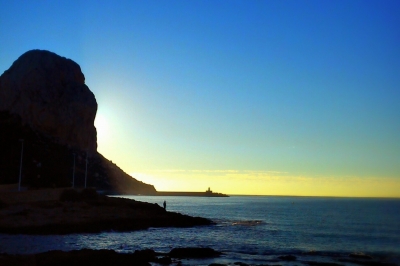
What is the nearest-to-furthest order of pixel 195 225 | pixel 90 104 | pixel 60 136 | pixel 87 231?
pixel 87 231 → pixel 195 225 → pixel 60 136 → pixel 90 104

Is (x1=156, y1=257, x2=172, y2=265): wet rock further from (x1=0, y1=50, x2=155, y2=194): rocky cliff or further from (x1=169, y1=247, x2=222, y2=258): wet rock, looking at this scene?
(x1=0, y1=50, x2=155, y2=194): rocky cliff

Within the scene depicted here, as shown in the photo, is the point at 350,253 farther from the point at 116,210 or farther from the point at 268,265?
the point at 116,210

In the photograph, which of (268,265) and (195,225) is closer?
(268,265)

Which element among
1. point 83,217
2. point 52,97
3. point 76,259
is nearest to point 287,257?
point 76,259

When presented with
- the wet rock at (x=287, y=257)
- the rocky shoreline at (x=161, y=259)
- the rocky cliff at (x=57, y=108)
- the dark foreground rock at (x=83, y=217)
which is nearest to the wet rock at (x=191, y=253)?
the rocky shoreline at (x=161, y=259)

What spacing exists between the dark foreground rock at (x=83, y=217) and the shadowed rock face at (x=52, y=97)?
229 feet

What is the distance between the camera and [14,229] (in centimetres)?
3897

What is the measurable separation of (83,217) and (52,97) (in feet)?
313

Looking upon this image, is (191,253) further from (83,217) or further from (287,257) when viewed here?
(83,217)

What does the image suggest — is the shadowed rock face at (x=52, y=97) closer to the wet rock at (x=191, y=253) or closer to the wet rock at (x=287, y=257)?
the wet rock at (x=191, y=253)

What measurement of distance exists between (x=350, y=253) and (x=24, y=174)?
55924 mm

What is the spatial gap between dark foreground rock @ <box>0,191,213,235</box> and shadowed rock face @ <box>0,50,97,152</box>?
69797mm

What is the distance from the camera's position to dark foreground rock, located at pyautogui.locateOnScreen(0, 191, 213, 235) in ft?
136

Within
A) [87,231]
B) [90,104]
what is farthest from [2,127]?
[90,104]
